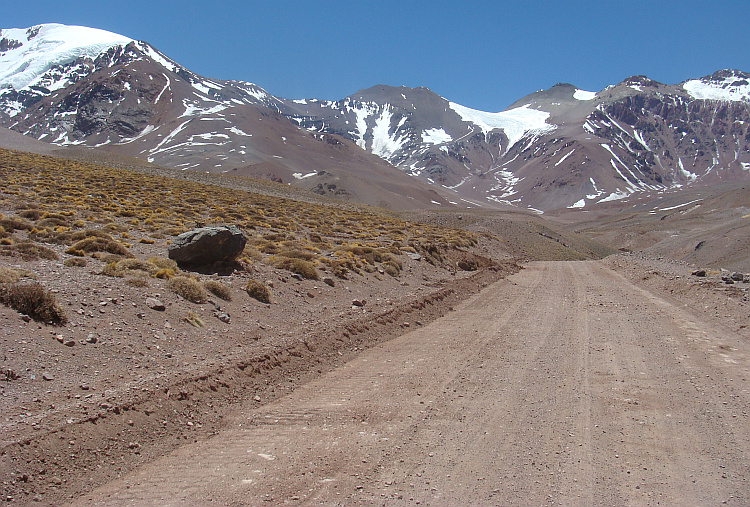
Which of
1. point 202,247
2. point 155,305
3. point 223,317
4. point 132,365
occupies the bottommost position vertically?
point 132,365

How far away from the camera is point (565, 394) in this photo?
27.1 feet

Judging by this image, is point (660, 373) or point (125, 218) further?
point (125, 218)

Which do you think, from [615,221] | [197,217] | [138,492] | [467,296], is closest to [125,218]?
[197,217]

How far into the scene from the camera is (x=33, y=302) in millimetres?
7996

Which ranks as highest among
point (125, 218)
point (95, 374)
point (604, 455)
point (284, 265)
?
point (125, 218)

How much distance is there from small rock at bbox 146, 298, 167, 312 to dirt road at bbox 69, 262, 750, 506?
362cm

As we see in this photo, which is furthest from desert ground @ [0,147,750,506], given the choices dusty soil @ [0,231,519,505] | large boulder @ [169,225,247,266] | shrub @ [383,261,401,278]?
shrub @ [383,261,401,278]

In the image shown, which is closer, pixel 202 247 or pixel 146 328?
pixel 146 328

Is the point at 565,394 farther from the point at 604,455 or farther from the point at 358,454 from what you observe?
the point at 358,454

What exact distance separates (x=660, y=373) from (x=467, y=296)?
10.2 metres

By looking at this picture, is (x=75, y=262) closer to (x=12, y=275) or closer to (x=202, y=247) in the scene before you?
(x=12, y=275)

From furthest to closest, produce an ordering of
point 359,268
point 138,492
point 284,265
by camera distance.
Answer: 1. point 359,268
2. point 284,265
3. point 138,492

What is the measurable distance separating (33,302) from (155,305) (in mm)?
2305

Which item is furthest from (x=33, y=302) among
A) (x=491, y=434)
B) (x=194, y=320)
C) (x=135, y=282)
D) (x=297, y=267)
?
(x=297, y=267)
